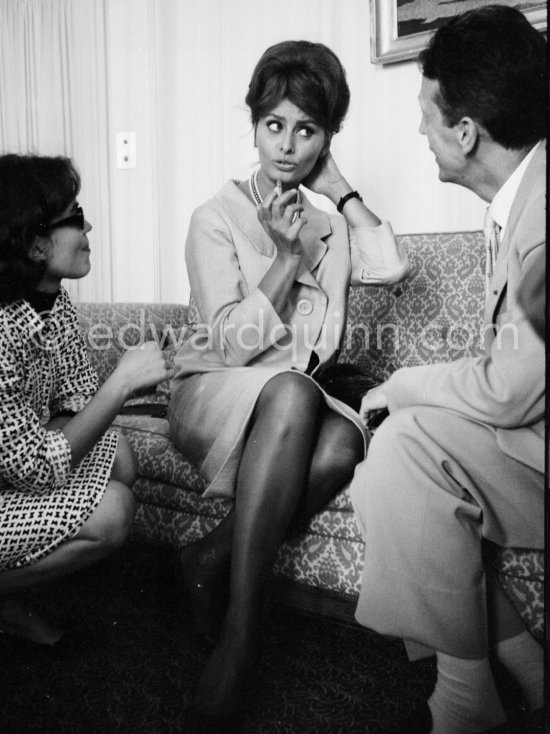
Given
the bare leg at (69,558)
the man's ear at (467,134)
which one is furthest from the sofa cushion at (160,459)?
the man's ear at (467,134)

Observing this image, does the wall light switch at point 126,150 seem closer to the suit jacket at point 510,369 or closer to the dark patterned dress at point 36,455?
the dark patterned dress at point 36,455

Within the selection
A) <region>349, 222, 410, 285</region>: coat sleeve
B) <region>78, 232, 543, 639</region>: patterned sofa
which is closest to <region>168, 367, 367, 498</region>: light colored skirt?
<region>78, 232, 543, 639</region>: patterned sofa

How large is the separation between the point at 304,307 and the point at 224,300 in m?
0.20

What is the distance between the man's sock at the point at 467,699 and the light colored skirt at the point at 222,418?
44 centimetres

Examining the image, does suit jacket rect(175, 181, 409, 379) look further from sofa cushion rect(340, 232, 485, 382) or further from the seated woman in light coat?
sofa cushion rect(340, 232, 485, 382)

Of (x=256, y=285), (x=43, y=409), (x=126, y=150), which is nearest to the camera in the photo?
(x=43, y=409)

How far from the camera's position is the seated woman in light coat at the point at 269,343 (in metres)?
1.18

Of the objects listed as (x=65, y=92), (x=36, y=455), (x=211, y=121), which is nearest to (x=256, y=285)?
(x=36, y=455)

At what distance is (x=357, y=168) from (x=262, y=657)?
1.63 metres

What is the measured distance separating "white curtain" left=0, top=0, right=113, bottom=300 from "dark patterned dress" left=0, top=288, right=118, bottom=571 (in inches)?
68.6

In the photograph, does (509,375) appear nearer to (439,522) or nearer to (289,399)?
(439,522)

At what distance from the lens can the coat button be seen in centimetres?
156

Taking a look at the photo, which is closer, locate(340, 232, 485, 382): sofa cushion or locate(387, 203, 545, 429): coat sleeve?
locate(387, 203, 545, 429): coat sleeve

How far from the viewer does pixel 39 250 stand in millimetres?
1241
